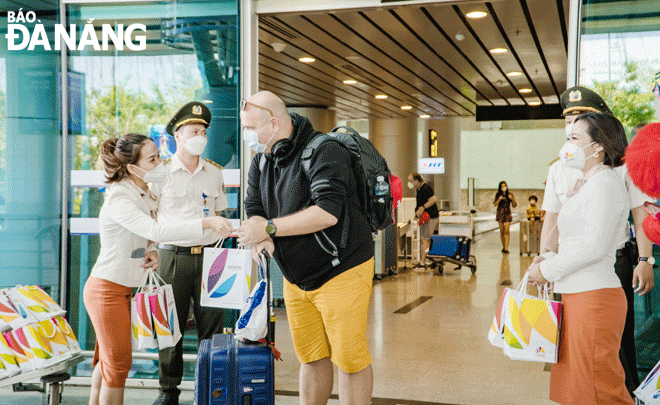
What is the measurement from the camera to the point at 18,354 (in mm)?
2879

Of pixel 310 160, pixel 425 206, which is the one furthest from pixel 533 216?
pixel 310 160

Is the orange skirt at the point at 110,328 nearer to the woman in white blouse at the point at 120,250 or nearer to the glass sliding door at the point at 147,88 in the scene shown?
the woman in white blouse at the point at 120,250

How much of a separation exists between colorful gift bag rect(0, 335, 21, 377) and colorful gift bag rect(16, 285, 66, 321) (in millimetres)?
188

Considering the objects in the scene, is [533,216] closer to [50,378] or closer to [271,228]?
[50,378]

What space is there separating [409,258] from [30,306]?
383 inches

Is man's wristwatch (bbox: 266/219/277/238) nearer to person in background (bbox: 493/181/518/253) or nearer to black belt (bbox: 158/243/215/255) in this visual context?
black belt (bbox: 158/243/215/255)

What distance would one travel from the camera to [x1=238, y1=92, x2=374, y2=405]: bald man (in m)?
2.23

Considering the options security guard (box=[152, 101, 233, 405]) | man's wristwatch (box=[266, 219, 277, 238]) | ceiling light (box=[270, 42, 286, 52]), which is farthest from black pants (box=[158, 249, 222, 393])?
ceiling light (box=[270, 42, 286, 52])

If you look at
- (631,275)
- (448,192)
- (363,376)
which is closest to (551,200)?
(631,275)

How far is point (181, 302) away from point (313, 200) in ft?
4.92

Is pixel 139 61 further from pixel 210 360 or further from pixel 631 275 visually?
pixel 631 275

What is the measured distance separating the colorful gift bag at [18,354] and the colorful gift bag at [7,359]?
0.01m

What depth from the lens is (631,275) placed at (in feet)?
9.93

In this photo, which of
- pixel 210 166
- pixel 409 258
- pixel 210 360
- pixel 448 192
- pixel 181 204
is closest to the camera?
pixel 210 360
